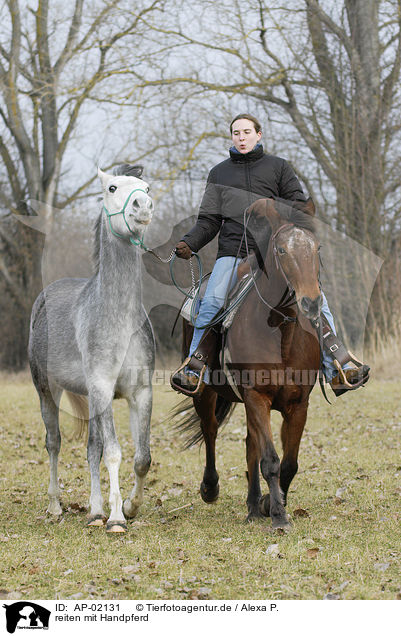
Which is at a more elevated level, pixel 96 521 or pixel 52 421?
pixel 52 421

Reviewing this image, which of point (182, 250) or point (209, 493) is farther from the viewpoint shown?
point (209, 493)

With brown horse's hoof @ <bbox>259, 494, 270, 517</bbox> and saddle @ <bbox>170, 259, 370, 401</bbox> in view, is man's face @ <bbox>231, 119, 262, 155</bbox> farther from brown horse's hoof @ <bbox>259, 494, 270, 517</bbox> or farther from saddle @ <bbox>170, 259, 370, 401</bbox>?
brown horse's hoof @ <bbox>259, 494, 270, 517</bbox>

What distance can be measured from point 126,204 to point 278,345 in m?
1.51

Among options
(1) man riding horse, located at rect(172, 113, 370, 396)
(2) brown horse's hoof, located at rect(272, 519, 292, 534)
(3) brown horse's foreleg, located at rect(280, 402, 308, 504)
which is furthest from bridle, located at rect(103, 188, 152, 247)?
(2) brown horse's hoof, located at rect(272, 519, 292, 534)

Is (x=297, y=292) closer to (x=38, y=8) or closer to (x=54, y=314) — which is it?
(x=54, y=314)

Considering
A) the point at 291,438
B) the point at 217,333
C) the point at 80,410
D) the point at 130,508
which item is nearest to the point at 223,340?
the point at 217,333

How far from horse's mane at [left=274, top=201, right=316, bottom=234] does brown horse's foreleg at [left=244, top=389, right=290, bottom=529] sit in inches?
48.8

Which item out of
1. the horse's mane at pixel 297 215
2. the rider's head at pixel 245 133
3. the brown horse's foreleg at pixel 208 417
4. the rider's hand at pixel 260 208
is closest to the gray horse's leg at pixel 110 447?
Answer: the brown horse's foreleg at pixel 208 417

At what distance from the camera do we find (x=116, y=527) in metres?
5.55

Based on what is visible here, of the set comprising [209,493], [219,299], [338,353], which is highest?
[219,299]

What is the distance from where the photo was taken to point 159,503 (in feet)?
22.6

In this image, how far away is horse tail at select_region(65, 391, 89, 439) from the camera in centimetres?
712

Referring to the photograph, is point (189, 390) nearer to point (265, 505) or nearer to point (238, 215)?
point (265, 505)
